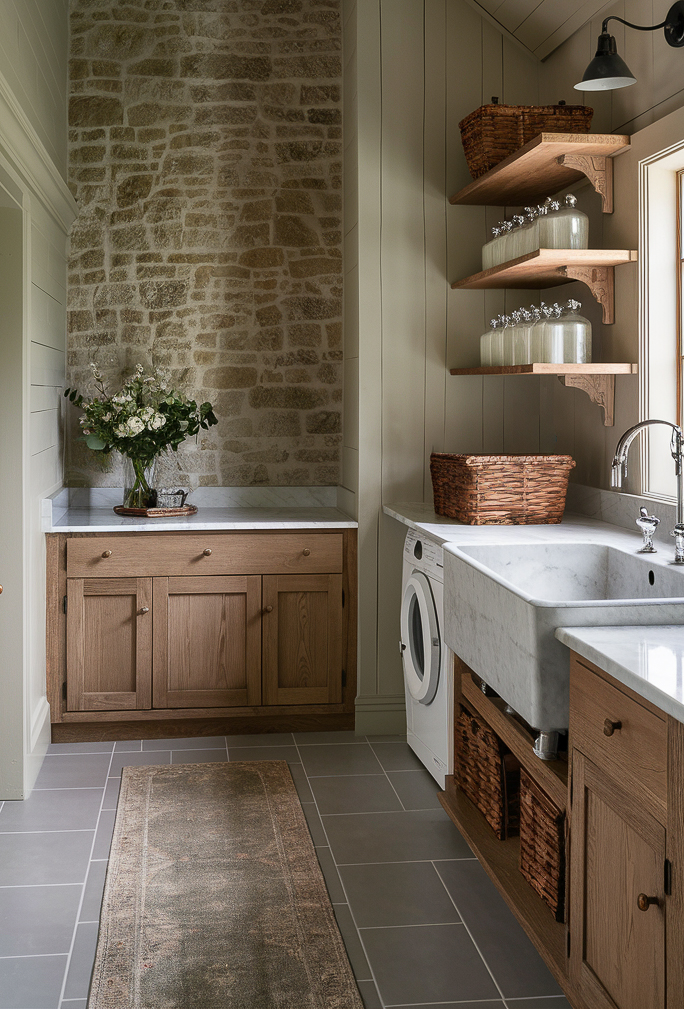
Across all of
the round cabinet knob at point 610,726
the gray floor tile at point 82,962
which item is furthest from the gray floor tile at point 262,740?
the round cabinet knob at point 610,726

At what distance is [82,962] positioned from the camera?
89.7 inches

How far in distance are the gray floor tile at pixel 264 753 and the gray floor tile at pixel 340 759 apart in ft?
0.14

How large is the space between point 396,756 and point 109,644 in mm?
1299

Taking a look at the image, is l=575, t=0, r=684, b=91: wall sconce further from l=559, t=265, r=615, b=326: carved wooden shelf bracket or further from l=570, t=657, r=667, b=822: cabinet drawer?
l=570, t=657, r=667, b=822: cabinet drawer

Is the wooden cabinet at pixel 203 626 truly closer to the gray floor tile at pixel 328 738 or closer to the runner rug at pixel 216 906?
the gray floor tile at pixel 328 738

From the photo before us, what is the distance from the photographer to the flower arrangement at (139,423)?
401 cm

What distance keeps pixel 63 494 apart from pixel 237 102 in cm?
208

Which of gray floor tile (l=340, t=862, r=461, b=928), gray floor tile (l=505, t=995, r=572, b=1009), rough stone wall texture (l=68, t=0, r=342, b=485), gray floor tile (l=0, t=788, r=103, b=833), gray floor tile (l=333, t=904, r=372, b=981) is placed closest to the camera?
gray floor tile (l=505, t=995, r=572, b=1009)

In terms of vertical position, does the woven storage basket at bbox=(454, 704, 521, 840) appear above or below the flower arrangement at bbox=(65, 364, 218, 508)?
below

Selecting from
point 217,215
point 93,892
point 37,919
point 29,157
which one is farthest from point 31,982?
point 217,215

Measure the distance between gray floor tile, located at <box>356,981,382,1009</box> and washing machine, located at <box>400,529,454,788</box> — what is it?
3.45ft

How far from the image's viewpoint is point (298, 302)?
177 inches

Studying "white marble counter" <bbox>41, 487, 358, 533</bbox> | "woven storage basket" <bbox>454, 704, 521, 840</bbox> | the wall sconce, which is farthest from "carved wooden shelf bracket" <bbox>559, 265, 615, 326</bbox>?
"woven storage basket" <bbox>454, 704, 521, 840</bbox>

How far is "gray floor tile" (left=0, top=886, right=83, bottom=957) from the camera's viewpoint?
2.35m
